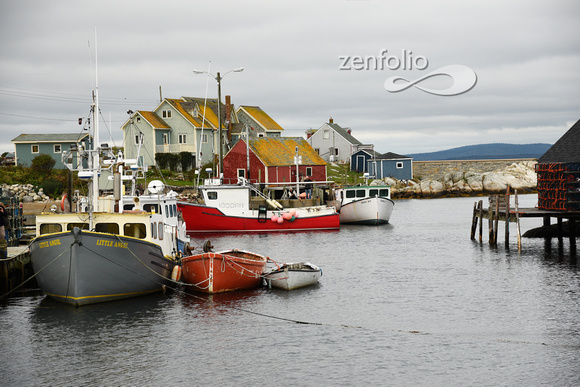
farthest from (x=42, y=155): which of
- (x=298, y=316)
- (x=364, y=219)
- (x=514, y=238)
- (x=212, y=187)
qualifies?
(x=298, y=316)

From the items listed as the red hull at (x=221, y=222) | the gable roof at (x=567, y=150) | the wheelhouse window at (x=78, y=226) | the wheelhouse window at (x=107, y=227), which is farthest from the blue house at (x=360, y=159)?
the wheelhouse window at (x=78, y=226)

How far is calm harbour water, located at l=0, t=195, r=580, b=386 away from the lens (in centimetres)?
1617

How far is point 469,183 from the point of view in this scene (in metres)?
98.9

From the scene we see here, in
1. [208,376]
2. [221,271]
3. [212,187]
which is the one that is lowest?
[208,376]

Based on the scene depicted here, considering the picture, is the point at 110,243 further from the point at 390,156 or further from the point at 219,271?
the point at 390,156

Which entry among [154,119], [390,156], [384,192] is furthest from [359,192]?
[390,156]

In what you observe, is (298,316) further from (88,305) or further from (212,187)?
(212,187)

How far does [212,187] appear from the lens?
160 ft

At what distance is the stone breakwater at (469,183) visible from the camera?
95.8 metres

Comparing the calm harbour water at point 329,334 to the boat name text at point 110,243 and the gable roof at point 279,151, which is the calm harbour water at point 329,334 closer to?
the boat name text at point 110,243

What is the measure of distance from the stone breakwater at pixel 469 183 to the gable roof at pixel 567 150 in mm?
55739

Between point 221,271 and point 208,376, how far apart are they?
27.8 feet

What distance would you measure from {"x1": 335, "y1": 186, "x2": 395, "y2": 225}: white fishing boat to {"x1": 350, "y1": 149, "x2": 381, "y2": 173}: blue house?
37.4 m

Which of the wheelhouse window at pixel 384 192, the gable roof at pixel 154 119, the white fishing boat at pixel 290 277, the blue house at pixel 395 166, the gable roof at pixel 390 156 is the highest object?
the gable roof at pixel 154 119
